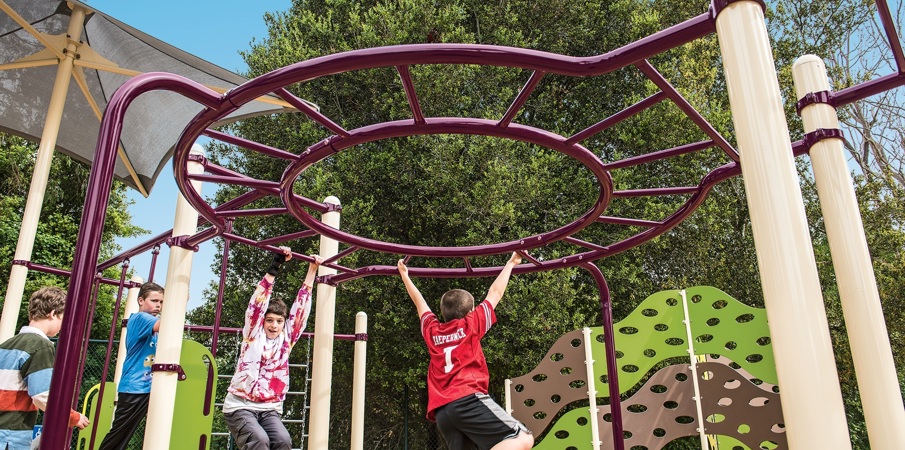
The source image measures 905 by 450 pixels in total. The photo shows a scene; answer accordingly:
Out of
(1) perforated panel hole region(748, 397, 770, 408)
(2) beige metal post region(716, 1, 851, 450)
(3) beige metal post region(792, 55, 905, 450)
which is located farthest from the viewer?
(1) perforated panel hole region(748, 397, 770, 408)

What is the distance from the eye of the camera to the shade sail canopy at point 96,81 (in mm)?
7219

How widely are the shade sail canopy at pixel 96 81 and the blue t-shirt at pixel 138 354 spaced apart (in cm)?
251

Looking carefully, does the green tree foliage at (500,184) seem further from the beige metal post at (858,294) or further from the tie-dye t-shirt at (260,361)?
the beige metal post at (858,294)

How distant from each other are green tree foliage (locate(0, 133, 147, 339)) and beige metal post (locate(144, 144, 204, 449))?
45.0 feet

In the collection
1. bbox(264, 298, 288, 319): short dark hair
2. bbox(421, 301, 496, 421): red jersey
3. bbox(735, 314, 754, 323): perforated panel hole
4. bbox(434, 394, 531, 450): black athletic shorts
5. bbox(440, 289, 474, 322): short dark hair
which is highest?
bbox(735, 314, 754, 323): perforated panel hole

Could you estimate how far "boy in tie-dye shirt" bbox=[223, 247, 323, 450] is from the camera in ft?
13.8

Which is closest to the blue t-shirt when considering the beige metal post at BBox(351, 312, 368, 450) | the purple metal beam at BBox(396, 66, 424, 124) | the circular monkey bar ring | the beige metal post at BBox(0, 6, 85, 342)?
the beige metal post at BBox(0, 6, 85, 342)

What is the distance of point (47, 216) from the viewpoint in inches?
695

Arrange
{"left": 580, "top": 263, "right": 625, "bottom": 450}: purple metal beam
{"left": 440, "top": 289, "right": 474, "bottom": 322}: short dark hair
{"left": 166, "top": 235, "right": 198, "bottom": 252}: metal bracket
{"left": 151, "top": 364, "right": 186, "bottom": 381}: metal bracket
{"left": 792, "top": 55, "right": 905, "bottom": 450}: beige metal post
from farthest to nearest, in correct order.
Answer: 1. {"left": 580, "top": 263, "right": 625, "bottom": 450}: purple metal beam
2. {"left": 166, "top": 235, "right": 198, "bottom": 252}: metal bracket
3. {"left": 151, "top": 364, "right": 186, "bottom": 381}: metal bracket
4. {"left": 440, "top": 289, "right": 474, "bottom": 322}: short dark hair
5. {"left": 792, "top": 55, "right": 905, "bottom": 450}: beige metal post

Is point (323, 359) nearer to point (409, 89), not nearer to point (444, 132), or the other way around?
point (444, 132)

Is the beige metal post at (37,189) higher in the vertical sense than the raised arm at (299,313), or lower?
higher

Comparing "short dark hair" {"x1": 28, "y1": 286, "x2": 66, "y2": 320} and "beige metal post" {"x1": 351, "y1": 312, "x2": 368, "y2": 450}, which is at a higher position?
"short dark hair" {"x1": 28, "y1": 286, "x2": 66, "y2": 320}

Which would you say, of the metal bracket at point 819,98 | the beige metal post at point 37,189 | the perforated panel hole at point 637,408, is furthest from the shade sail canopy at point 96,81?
the perforated panel hole at point 637,408

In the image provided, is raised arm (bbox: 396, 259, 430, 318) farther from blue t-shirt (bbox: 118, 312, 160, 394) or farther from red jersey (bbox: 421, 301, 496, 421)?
blue t-shirt (bbox: 118, 312, 160, 394)
